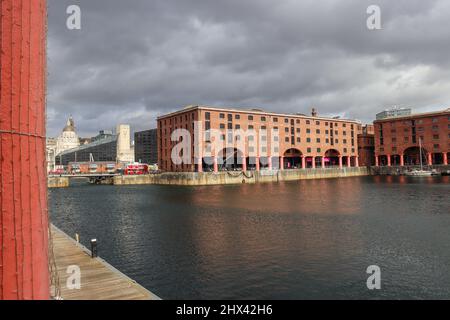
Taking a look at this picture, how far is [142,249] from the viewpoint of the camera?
949 inches

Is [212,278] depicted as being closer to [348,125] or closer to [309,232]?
[309,232]

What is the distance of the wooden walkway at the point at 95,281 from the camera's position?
11.6 m

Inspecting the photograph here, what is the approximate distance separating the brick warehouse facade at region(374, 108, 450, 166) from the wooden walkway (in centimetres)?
13719

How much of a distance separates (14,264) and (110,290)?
10267 mm

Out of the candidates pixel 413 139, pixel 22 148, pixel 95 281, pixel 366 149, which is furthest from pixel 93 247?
pixel 366 149

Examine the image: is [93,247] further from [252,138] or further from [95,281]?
[252,138]

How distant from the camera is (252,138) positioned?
109438 mm

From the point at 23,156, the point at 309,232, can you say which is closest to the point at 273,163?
the point at 309,232

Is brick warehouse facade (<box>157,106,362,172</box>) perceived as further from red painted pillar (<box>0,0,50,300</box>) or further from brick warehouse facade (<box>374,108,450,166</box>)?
red painted pillar (<box>0,0,50,300</box>)

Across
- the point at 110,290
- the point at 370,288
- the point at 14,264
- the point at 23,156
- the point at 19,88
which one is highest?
the point at 19,88

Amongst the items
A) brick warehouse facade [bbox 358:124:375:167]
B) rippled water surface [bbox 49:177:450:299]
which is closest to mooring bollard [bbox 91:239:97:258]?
rippled water surface [bbox 49:177:450:299]

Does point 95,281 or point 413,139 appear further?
point 413,139

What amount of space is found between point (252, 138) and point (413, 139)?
68536 mm
